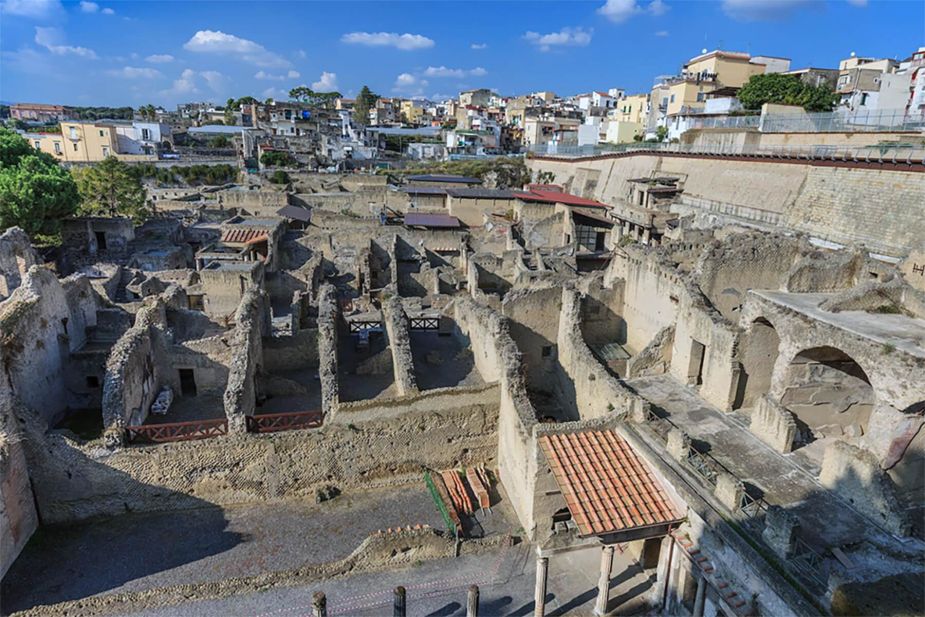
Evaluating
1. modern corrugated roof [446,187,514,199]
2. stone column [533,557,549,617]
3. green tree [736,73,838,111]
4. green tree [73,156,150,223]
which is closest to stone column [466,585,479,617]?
stone column [533,557,549,617]

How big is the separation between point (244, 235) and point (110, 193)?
14.4m

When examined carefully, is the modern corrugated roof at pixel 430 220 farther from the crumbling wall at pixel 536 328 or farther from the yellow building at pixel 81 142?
the yellow building at pixel 81 142

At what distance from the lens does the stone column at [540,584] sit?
11.6 metres

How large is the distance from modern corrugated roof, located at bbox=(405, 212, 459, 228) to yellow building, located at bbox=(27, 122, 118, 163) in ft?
184

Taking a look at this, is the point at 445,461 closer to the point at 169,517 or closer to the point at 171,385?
the point at 169,517

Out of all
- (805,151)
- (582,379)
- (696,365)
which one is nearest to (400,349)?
(582,379)

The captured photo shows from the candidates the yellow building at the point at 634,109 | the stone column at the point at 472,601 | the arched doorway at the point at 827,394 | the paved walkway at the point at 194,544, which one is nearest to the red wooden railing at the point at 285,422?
the paved walkway at the point at 194,544

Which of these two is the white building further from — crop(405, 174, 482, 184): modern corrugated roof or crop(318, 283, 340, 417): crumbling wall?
crop(318, 283, 340, 417): crumbling wall

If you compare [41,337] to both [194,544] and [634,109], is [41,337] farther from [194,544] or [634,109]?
[634,109]

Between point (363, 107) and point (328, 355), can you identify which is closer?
point (328, 355)

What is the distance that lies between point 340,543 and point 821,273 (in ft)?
53.8

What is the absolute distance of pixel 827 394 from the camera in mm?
14961

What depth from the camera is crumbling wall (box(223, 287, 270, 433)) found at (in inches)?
574

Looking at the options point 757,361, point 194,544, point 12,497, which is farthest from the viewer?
point 757,361
